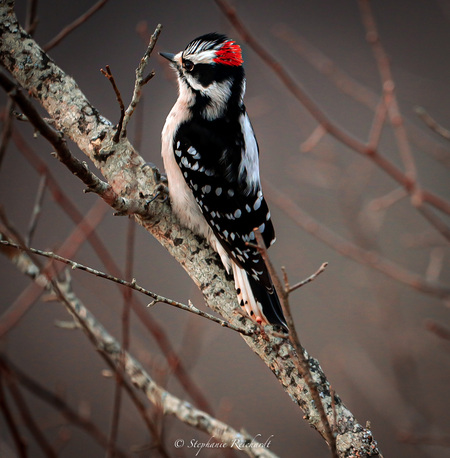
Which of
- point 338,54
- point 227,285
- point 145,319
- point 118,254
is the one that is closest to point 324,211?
point 118,254

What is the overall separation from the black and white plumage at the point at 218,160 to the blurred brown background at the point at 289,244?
0.59m

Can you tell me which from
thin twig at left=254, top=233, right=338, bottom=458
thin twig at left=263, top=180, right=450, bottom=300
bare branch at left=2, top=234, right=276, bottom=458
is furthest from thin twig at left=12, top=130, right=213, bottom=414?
thin twig at left=263, top=180, right=450, bottom=300

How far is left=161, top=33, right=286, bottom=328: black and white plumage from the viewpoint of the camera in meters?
1.80

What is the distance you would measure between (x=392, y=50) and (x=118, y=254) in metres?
3.80

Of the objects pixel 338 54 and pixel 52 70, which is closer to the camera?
pixel 52 70

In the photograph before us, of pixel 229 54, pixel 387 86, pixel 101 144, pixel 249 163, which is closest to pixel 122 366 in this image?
pixel 101 144

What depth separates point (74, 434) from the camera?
3.90 m

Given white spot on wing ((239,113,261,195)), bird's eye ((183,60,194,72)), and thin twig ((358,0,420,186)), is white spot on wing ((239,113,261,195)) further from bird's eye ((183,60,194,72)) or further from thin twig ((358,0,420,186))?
thin twig ((358,0,420,186))

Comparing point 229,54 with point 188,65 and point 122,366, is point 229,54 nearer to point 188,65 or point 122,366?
point 188,65

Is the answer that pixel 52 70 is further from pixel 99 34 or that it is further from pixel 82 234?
pixel 99 34

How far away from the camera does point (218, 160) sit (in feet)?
6.43

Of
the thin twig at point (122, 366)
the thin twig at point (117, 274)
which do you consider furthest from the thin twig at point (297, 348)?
the thin twig at point (117, 274)

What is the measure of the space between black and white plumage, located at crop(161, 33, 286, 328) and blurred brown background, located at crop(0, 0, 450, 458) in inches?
23.4

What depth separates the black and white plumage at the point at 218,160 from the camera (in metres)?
1.80
